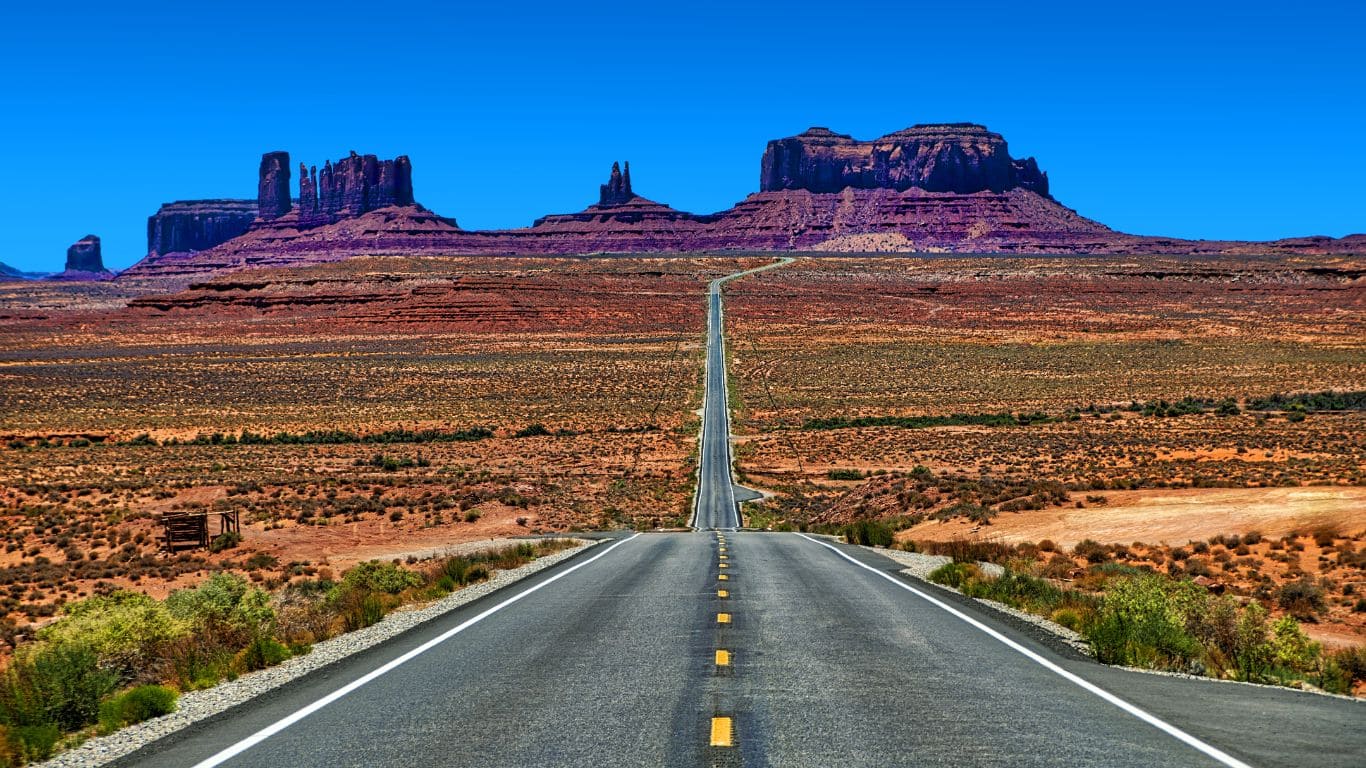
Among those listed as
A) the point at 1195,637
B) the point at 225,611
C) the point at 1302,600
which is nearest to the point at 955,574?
the point at 1302,600

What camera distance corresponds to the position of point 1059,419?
66.0 metres

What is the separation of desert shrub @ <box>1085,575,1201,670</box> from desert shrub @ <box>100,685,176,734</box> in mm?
8886

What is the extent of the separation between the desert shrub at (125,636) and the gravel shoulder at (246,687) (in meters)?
1.48

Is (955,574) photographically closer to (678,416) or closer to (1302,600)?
(1302,600)

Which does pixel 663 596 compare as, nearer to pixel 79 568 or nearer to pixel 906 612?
pixel 906 612

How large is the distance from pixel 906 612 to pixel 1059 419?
180 feet

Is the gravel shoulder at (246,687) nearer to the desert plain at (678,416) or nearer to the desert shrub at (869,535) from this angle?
the desert plain at (678,416)

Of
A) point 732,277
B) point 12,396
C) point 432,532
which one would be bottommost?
point 432,532

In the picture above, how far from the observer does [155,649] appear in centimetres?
1229

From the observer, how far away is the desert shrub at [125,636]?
38.9 feet

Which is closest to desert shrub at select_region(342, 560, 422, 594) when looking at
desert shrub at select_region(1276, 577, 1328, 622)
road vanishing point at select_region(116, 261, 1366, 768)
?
road vanishing point at select_region(116, 261, 1366, 768)

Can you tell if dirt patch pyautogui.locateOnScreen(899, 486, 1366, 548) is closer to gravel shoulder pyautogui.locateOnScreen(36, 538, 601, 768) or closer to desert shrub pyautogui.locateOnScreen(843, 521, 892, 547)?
desert shrub pyautogui.locateOnScreen(843, 521, 892, 547)

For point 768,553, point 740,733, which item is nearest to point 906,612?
point 740,733

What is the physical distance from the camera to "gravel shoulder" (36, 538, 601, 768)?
26.9ft
